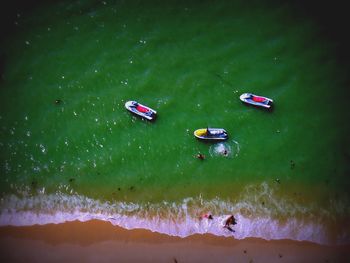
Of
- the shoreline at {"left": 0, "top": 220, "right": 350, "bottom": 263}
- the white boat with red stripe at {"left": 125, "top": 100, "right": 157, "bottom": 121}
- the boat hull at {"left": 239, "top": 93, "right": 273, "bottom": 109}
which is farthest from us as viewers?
the boat hull at {"left": 239, "top": 93, "right": 273, "bottom": 109}

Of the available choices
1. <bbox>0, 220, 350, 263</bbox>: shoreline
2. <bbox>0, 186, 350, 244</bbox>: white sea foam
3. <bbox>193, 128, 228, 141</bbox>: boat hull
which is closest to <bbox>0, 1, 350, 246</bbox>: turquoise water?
<bbox>0, 186, 350, 244</bbox>: white sea foam

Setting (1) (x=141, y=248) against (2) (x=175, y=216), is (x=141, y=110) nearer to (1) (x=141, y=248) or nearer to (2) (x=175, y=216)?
(2) (x=175, y=216)

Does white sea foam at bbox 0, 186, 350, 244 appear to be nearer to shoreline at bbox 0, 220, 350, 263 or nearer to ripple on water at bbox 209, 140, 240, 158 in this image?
shoreline at bbox 0, 220, 350, 263

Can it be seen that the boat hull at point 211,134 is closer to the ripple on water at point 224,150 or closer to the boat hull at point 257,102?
the ripple on water at point 224,150

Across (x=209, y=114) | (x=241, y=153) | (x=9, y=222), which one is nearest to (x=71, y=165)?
(x=9, y=222)

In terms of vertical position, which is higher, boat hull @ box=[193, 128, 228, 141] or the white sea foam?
boat hull @ box=[193, 128, 228, 141]

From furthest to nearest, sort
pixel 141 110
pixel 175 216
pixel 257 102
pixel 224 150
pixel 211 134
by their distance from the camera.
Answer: pixel 257 102, pixel 141 110, pixel 224 150, pixel 211 134, pixel 175 216

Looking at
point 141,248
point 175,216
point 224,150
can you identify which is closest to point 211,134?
point 224,150
